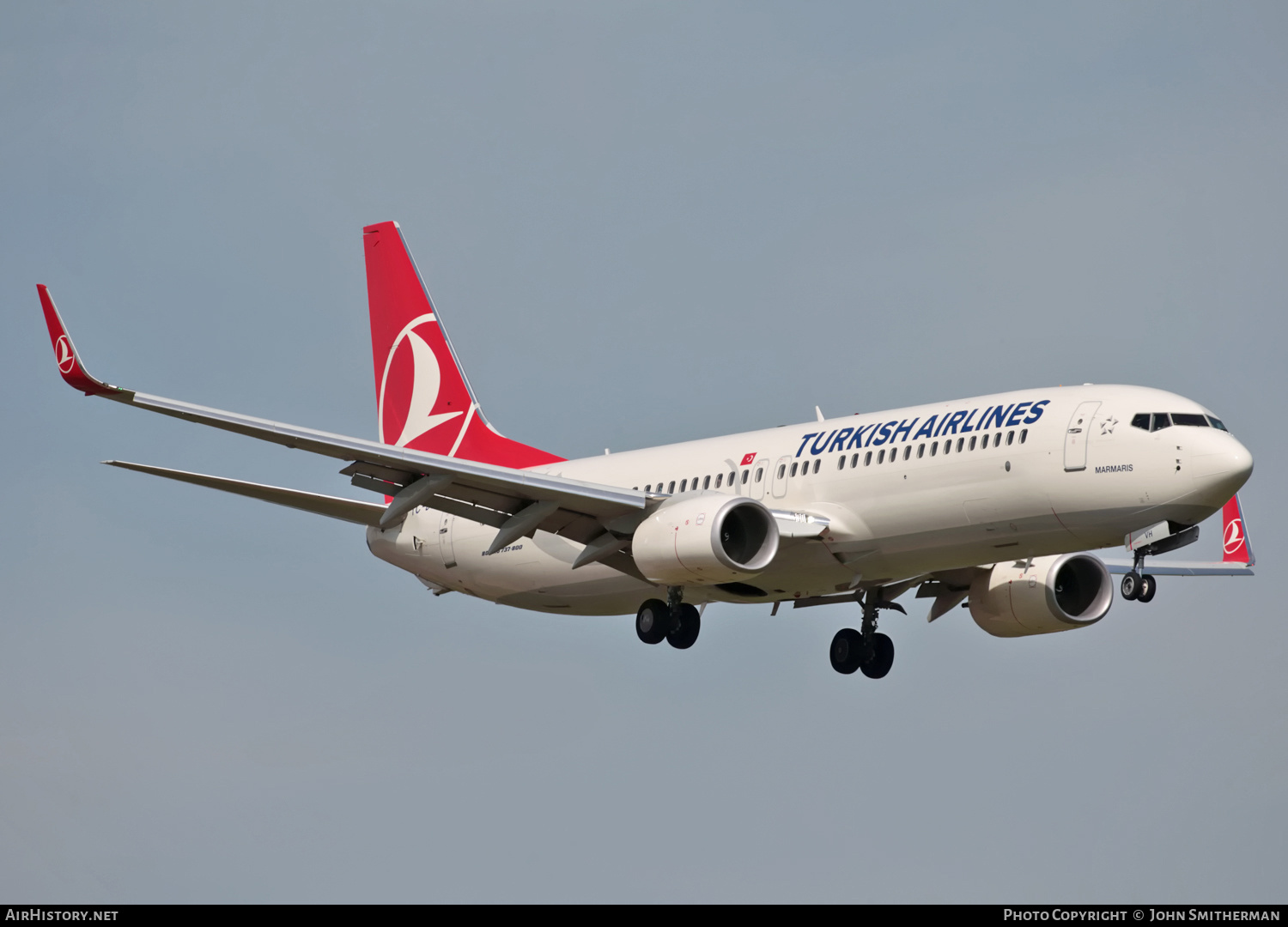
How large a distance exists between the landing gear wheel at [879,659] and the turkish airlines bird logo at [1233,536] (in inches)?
369

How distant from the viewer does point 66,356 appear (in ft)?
115

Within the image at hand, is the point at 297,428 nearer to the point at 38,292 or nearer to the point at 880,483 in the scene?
the point at 38,292

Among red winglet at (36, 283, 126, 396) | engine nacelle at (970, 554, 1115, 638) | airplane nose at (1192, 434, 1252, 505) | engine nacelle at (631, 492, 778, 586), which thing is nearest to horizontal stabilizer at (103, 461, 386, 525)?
red winglet at (36, 283, 126, 396)

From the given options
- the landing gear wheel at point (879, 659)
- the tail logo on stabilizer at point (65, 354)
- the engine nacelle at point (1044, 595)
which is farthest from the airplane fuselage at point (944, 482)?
the tail logo on stabilizer at point (65, 354)

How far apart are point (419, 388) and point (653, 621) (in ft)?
41.4

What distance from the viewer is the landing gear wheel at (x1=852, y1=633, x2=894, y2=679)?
4375 centimetres

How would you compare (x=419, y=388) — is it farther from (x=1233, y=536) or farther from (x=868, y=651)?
(x=1233, y=536)

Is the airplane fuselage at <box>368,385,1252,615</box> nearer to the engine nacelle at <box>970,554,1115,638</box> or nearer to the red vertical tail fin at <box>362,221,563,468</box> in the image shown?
the engine nacelle at <box>970,554,1115,638</box>

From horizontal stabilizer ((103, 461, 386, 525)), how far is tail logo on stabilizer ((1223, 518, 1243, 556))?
69.1 ft

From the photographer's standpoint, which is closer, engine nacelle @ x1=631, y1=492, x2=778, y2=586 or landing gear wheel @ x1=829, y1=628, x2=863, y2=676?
engine nacelle @ x1=631, y1=492, x2=778, y2=586

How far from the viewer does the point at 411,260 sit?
170 feet

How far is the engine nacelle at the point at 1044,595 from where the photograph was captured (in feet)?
139
